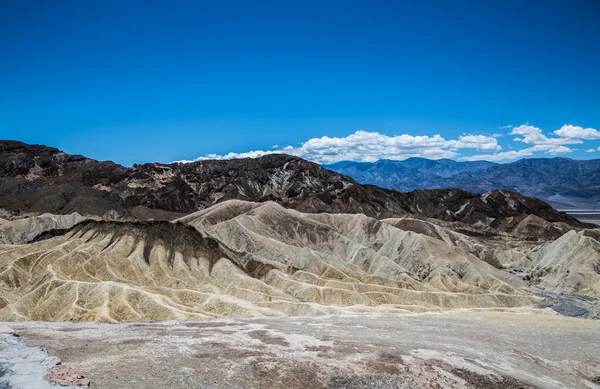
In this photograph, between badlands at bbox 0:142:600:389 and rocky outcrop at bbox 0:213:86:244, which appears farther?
rocky outcrop at bbox 0:213:86:244

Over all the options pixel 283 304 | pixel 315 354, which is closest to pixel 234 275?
pixel 283 304

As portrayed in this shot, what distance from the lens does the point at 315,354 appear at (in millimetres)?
29656

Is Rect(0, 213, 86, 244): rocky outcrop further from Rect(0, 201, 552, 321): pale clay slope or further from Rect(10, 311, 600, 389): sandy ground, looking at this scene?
Answer: Rect(10, 311, 600, 389): sandy ground

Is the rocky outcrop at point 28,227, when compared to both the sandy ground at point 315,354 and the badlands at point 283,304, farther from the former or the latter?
the sandy ground at point 315,354

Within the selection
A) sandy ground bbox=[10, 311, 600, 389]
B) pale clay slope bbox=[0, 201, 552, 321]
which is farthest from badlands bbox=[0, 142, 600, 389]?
pale clay slope bbox=[0, 201, 552, 321]

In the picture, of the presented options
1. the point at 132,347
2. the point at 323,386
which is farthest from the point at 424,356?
the point at 132,347

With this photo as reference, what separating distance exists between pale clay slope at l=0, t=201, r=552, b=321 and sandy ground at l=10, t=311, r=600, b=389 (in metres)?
28.7

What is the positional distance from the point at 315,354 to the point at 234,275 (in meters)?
67.7

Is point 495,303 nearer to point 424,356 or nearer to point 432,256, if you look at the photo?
point 432,256

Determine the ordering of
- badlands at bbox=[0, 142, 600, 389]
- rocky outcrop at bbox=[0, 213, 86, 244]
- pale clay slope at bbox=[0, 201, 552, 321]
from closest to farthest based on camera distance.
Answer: badlands at bbox=[0, 142, 600, 389]
pale clay slope at bbox=[0, 201, 552, 321]
rocky outcrop at bbox=[0, 213, 86, 244]

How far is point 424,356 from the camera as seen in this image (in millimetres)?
30734

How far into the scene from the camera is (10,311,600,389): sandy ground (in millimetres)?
24828

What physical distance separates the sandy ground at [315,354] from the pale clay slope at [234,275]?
28687 millimetres

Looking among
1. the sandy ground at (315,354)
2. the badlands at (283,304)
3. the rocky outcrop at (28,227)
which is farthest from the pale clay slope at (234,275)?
the rocky outcrop at (28,227)
